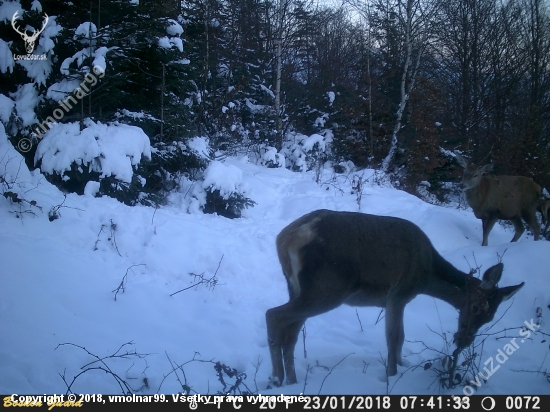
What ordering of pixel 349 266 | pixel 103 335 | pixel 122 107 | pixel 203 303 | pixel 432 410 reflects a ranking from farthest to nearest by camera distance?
pixel 122 107 → pixel 203 303 → pixel 103 335 → pixel 349 266 → pixel 432 410

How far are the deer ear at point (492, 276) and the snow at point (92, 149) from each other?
6282mm

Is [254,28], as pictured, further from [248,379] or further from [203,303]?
[248,379]

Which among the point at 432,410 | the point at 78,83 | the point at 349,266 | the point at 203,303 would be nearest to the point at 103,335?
the point at 203,303

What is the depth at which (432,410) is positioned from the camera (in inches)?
125

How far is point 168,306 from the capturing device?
5.16m

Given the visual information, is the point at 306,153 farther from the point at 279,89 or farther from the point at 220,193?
the point at 220,193

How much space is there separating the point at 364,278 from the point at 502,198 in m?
7.66

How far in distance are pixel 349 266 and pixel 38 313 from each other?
3.25 metres

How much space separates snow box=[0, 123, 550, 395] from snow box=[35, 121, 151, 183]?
31 millimetres

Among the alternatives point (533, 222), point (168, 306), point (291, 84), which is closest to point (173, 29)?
point (168, 306)

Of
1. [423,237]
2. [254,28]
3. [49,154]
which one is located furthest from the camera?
[254,28]
